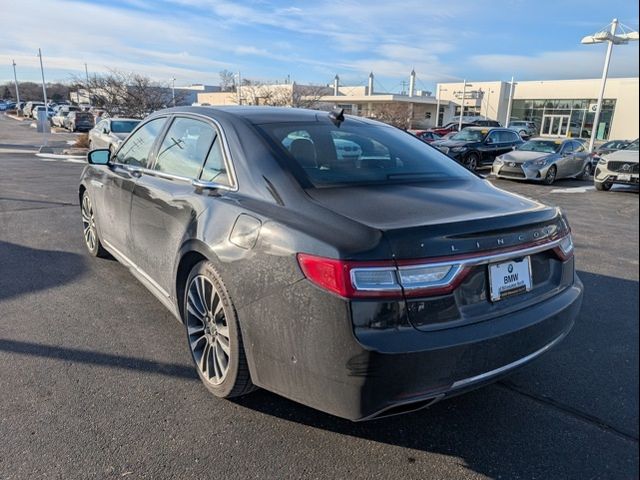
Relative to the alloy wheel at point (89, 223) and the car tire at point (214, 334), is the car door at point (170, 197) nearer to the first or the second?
the car tire at point (214, 334)

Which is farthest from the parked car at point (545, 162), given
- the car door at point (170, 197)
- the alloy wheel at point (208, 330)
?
the alloy wheel at point (208, 330)

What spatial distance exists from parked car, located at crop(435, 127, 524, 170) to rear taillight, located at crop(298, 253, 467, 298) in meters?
15.5

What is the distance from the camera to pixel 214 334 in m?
2.83

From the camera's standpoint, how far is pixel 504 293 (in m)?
2.28

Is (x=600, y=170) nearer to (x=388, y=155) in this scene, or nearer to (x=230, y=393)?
(x=388, y=155)

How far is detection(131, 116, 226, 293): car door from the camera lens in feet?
10.1

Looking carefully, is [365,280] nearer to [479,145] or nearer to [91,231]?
[91,231]

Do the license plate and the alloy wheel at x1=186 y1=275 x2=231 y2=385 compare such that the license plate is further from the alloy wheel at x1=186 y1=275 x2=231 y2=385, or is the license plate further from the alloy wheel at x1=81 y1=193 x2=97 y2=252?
the alloy wheel at x1=81 y1=193 x2=97 y2=252

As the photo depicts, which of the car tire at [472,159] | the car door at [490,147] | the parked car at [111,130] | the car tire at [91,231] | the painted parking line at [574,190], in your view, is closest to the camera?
the car tire at [91,231]

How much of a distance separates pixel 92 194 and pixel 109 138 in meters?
11.5

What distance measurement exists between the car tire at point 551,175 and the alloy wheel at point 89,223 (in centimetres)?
1295

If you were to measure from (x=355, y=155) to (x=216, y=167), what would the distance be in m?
0.88

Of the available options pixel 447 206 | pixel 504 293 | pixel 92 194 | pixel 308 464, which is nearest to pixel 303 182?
pixel 447 206

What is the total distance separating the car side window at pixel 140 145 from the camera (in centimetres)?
397
